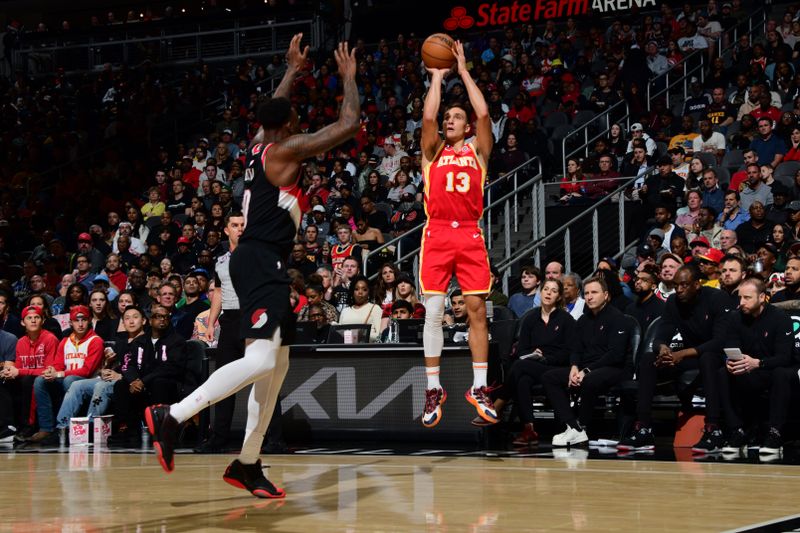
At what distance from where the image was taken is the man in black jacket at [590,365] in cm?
930

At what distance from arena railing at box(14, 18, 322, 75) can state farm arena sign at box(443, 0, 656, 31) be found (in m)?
3.29

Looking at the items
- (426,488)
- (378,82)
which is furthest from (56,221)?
(426,488)

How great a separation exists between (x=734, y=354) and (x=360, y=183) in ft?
33.4

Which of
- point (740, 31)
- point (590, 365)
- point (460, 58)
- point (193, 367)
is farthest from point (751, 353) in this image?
point (740, 31)

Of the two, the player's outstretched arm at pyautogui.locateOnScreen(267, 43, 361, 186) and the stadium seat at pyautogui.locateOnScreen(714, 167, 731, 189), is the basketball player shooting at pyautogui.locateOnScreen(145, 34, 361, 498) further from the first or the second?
the stadium seat at pyautogui.locateOnScreen(714, 167, 731, 189)

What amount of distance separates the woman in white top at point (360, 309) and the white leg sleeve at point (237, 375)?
211 inches

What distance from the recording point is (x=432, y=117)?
8164mm

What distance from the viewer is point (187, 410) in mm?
5863

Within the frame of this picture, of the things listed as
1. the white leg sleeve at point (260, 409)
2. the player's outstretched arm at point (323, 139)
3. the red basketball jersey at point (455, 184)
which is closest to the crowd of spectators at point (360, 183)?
the red basketball jersey at point (455, 184)

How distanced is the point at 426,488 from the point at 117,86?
1962 centimetres

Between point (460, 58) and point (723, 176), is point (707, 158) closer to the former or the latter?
point (723, 176)

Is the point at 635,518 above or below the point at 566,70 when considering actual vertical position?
below

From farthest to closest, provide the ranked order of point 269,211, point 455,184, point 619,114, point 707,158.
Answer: point 619,114, point 707,158, point 455,184, point 269,211

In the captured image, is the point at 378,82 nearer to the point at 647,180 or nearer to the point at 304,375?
the point at 647,180
